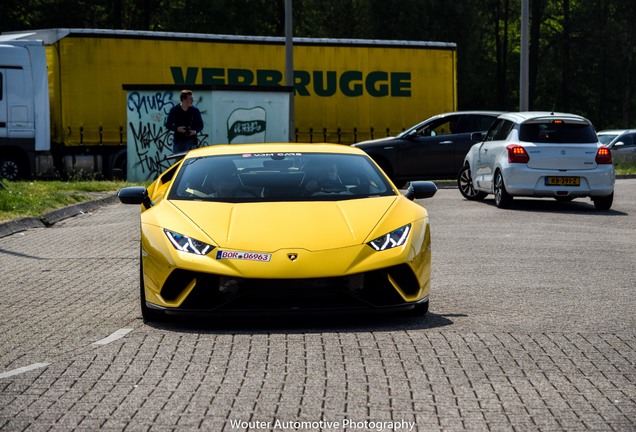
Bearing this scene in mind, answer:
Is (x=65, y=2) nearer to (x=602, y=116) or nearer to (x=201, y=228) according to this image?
(x=602, y=116)

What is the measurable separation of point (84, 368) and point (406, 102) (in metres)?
27.1

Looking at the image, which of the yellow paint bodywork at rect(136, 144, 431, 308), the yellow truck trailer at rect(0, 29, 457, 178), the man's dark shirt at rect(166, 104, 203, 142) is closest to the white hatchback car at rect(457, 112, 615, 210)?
the man's dark shirt at rect(166, 104, 203, 142)

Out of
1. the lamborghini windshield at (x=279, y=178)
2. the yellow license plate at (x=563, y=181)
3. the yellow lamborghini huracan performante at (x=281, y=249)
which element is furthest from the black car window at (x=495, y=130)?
the yellow lamborghini huracan performante at (x=281, y=249)

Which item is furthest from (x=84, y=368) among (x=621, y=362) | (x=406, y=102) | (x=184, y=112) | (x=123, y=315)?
(x=406, y=102)

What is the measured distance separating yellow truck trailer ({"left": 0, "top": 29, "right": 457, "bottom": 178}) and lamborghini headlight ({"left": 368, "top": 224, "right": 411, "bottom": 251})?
65.6 ft

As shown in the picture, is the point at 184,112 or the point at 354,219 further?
the point at 184,112

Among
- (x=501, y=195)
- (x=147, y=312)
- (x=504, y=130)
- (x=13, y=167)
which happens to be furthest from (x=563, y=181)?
(x=13, y=167)

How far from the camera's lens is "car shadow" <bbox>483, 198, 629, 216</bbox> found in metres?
18.7

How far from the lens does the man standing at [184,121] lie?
733 inches

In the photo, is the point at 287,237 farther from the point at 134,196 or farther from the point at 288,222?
the point at 134,196

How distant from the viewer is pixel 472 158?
2130 cm

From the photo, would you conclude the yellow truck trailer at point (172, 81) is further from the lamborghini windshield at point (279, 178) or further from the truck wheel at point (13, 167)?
the lamborghini windshield at point (279, 178)

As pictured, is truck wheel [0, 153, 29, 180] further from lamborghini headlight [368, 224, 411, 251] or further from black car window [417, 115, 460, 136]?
Answer: lamborghini headlight [368, 224, 411, 251]

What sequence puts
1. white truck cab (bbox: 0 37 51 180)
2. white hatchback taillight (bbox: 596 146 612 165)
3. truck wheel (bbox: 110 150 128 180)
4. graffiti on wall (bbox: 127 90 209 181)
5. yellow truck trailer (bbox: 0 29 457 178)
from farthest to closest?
truck wheel (bbox: 110 150 128 180), graffiti on wall (bbox: 127 90 209 181), yellow truck trailer (bbox: 0 29 457 178), white truck cab (bbox: 0 37 51 180), white hatchback taillight (bbox: 596 146 612 165)
